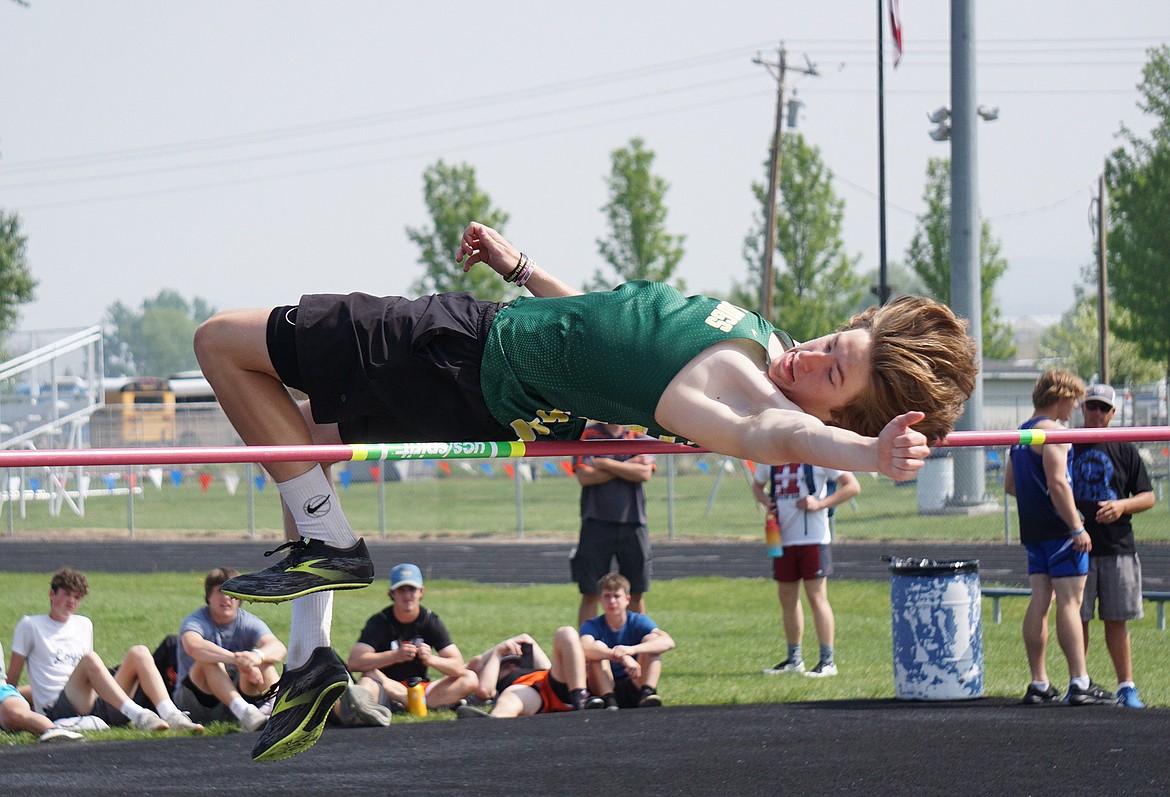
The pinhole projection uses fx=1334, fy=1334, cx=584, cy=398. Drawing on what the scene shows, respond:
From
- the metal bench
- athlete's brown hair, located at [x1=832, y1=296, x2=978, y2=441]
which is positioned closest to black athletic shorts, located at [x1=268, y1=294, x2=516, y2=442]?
athlete's brown hair, located at [x1=832, y1=296, x2=978, y2=441]

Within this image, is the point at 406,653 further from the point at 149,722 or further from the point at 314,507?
the point at 314,507

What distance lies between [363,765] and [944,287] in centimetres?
3303

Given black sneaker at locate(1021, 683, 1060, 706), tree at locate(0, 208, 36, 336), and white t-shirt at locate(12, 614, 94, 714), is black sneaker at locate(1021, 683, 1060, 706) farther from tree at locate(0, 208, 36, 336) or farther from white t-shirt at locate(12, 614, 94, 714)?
tree at locate(0, 208, 36, 336)

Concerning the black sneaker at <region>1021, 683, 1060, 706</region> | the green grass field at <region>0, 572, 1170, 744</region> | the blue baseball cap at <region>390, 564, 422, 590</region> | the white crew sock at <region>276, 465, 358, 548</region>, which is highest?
the white crew sock at <region>276, 465, 358, 548</region>

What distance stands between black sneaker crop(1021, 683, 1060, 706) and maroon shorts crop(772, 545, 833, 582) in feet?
5.15

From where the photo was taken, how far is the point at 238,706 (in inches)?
274

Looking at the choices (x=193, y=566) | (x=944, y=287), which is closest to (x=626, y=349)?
(x=193, y=566)

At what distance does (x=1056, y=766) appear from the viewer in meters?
5.32

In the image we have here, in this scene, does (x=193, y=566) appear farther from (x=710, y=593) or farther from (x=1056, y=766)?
(x=1056, y=766)

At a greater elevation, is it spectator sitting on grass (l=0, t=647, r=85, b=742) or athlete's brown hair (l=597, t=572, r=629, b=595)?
athlete's brown hair (l=597, t=572, r=629, b=595)

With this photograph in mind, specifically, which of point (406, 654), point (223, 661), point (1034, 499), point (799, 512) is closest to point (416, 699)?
point (406, 654)

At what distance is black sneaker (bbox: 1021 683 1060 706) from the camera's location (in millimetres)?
6949

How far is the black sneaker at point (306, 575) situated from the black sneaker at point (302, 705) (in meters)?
0.23

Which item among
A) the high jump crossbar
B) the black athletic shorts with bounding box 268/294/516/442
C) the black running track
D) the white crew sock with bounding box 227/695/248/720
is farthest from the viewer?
the white crew sock with bounding box 227/695/248/720
